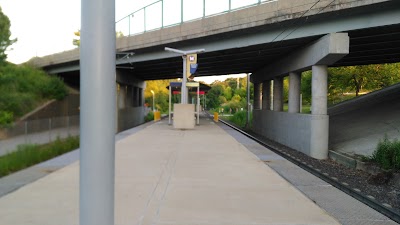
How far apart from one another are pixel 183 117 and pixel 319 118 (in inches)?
372

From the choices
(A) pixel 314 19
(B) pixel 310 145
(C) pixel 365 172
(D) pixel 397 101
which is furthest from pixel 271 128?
(C) pixel 365 172

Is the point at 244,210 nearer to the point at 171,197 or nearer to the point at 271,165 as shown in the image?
the point at 171,197

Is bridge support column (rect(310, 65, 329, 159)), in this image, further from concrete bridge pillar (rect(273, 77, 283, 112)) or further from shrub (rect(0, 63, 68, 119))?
shrub (rect(0, 63, 68, 119))

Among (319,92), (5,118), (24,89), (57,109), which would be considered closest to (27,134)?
(5,118)

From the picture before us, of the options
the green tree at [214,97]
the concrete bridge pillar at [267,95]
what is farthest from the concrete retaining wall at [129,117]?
the green tree at [214,97]

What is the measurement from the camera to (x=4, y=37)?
37.1m

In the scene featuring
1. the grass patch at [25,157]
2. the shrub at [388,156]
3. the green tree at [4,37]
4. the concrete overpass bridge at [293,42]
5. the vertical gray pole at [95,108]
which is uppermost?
the green tree at [4,37]

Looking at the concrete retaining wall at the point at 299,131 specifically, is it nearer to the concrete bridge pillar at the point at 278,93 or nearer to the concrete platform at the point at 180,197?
the concrete bridge pillar at the point at 278,93

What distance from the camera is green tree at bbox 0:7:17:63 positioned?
122 feet

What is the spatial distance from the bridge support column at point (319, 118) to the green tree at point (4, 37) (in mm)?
30173

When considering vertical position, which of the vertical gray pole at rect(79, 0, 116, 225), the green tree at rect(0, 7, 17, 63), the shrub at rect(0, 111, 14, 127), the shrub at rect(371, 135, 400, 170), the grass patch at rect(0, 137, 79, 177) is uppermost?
the green tree at rect(0, 7, 17, 63)

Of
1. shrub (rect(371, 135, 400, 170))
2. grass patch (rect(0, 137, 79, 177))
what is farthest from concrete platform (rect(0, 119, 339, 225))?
shrub (rect(371, 135, 400, 170))

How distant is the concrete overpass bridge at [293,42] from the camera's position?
16281 millimetres

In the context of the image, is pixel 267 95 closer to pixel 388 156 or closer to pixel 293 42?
pixel 293 42
